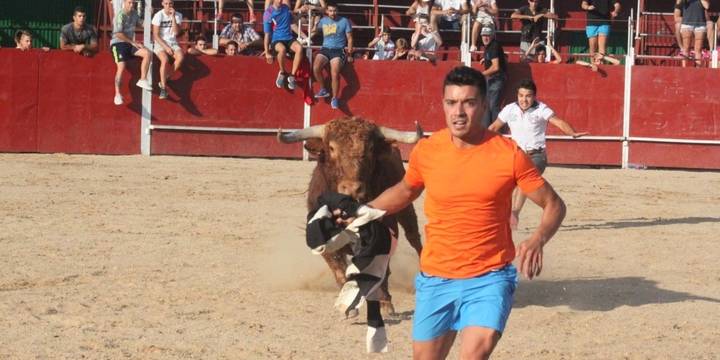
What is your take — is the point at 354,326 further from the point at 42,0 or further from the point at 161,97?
the point at 42,0

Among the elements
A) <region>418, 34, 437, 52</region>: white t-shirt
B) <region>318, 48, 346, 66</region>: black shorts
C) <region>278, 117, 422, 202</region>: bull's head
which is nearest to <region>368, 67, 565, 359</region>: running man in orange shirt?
<region>278, 117, 422, 202</region>: bull's head

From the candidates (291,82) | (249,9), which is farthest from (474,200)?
(249,9)

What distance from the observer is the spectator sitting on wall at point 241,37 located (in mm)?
18844

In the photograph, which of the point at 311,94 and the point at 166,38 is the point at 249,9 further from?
the point at 311,94

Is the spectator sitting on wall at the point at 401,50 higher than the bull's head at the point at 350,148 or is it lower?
higher

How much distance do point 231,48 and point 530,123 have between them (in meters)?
8.76

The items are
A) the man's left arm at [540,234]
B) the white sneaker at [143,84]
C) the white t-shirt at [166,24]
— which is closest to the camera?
the man's left arm at [540,234]

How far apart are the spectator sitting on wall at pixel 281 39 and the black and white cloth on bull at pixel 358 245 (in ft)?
39.6

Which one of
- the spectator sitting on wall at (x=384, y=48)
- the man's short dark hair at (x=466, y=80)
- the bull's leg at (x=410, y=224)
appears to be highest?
the spectator sitting on wall at (x=384, y=48)

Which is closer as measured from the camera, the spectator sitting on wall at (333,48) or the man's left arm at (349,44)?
the spectator sitting on wall at (333,48)

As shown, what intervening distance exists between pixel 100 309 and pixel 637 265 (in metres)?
4.35

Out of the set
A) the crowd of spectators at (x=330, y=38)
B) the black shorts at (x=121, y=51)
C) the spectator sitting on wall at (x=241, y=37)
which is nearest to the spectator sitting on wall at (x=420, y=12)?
the crowd of spectators at (x=330, y=38)

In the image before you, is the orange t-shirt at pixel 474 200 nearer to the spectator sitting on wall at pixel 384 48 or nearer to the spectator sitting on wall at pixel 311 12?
the spectator sitting on wall at pixel 311 12

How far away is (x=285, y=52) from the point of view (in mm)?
17984
